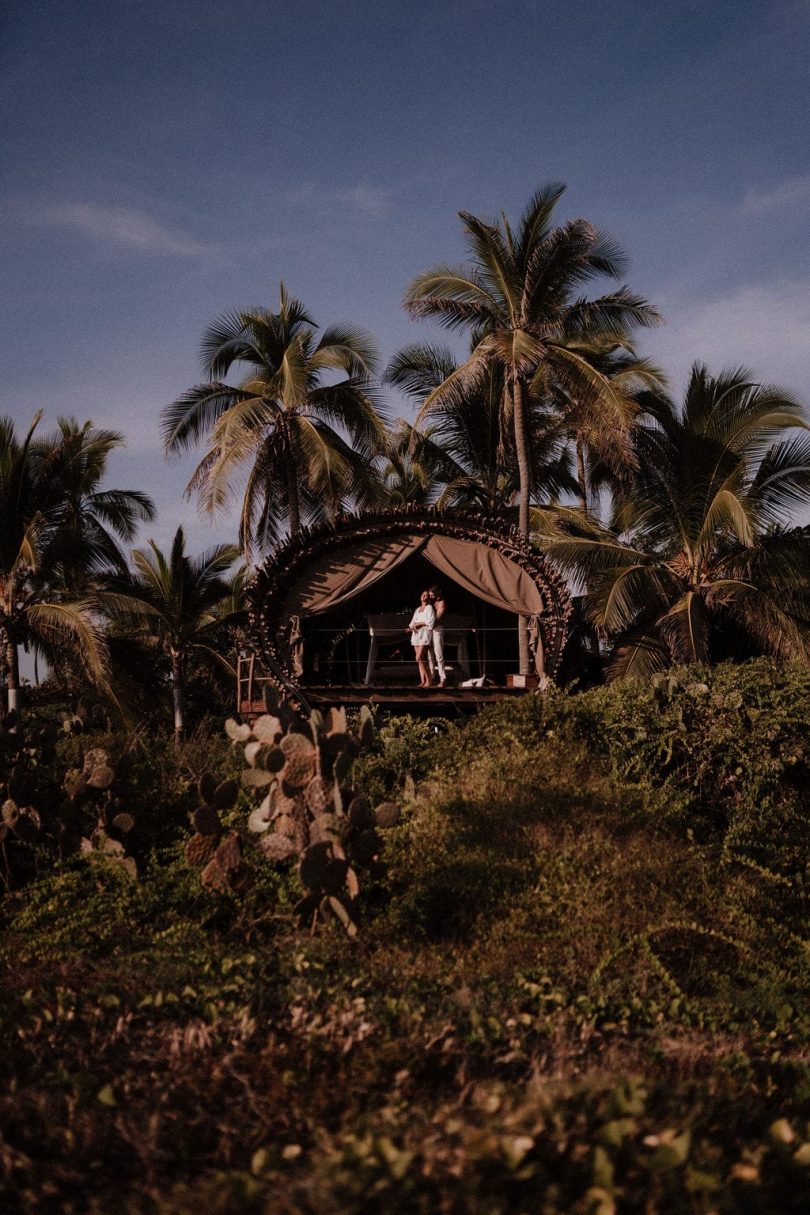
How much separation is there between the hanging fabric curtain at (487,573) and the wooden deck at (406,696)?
4.94ft

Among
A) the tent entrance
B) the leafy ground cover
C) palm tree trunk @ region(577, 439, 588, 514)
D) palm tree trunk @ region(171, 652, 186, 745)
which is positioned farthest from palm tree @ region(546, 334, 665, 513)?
palm tree trunk @ region(171, 652, 186, 745)

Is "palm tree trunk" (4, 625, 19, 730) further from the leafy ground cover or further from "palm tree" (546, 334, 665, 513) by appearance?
"palm tree" (546, 334, 665, 513)

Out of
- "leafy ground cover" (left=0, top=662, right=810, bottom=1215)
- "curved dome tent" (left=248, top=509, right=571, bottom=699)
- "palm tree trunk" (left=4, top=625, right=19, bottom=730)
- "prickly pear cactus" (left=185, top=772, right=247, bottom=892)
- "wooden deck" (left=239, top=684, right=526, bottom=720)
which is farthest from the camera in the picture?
"palm tree trunk" (left=4, top=625, right=19, bottom=730)

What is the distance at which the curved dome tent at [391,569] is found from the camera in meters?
14.2

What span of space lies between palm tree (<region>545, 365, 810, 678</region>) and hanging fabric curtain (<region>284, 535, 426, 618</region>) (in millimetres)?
4898

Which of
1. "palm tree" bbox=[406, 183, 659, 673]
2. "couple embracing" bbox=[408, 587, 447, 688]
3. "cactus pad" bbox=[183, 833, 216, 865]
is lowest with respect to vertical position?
"cactus pad" bbox=[183, 833, 216, 865]

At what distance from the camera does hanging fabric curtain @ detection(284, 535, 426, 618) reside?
47.6 feet

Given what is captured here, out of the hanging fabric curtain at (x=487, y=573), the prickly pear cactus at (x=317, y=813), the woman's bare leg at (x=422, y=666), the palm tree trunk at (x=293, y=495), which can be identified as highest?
the palm tree trunk at (x=293, y=495)

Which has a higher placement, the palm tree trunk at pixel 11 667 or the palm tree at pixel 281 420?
the palm tree at pixel 281 420

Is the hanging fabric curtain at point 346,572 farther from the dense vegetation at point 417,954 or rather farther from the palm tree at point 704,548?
the palm tree at point 704,548

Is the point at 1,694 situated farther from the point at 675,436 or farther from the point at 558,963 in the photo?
the point at 558,963

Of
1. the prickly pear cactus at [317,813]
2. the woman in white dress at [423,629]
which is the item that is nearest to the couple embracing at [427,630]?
the woman in white dress at [423,629]

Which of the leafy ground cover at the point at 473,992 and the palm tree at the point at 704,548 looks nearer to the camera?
the leafy ground cover at the point at 473,992

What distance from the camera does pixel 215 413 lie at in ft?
66.8
